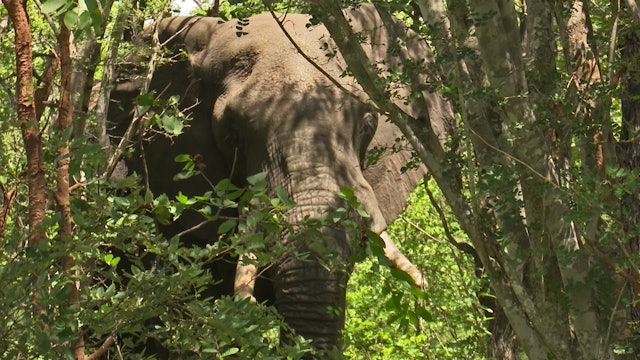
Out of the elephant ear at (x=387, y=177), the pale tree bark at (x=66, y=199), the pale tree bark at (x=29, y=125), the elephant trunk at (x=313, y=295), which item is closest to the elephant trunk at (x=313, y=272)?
the elephant trunk at (x=313, y=295)

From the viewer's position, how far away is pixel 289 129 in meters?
5.97

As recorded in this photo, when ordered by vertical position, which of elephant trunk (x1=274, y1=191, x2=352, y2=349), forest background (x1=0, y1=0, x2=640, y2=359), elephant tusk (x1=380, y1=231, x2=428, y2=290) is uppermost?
forest background (x1=0, y1=0, x2=640, y2=359)

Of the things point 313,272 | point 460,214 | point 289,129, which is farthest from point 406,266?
point 460,214

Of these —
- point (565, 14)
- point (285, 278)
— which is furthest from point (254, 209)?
point (285, 278)

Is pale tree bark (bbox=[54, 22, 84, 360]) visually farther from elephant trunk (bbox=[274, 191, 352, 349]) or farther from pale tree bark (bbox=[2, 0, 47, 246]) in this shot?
elephant trunk (bbox=[274, 191, 352, 349])

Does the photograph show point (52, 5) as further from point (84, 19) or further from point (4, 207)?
point (4, 207)

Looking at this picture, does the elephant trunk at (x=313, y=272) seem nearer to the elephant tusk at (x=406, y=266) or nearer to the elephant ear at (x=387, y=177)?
the elephant tusk at (x=406, y=266)

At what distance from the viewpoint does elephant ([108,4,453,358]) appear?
547 cm

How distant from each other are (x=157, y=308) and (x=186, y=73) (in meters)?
3.56

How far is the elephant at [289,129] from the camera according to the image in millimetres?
5469

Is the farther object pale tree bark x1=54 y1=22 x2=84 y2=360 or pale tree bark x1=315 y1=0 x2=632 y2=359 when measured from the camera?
pale tree bark x1=315 y1=0 x2=632 y2=359

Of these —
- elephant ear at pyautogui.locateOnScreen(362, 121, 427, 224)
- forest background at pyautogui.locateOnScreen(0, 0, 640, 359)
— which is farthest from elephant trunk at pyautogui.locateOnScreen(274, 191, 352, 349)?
elephant ear at pyautogui.locateOnScreen(362, 121, 427, 224)

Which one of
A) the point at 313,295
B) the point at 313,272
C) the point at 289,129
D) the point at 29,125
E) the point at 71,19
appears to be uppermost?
the point at 71,19

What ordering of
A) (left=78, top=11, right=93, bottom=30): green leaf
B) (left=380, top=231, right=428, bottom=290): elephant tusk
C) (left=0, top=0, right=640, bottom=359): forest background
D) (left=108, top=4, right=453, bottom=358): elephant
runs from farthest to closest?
(left=108, top=4, right=453, bottom=358): elephant, (left=380, top=231, right=428, bottom=290): elephant tusk, (left=0, top=0, right=640, bottom=359): forest background, (left=78, top=11, right=93, bottom=30): green leaf
